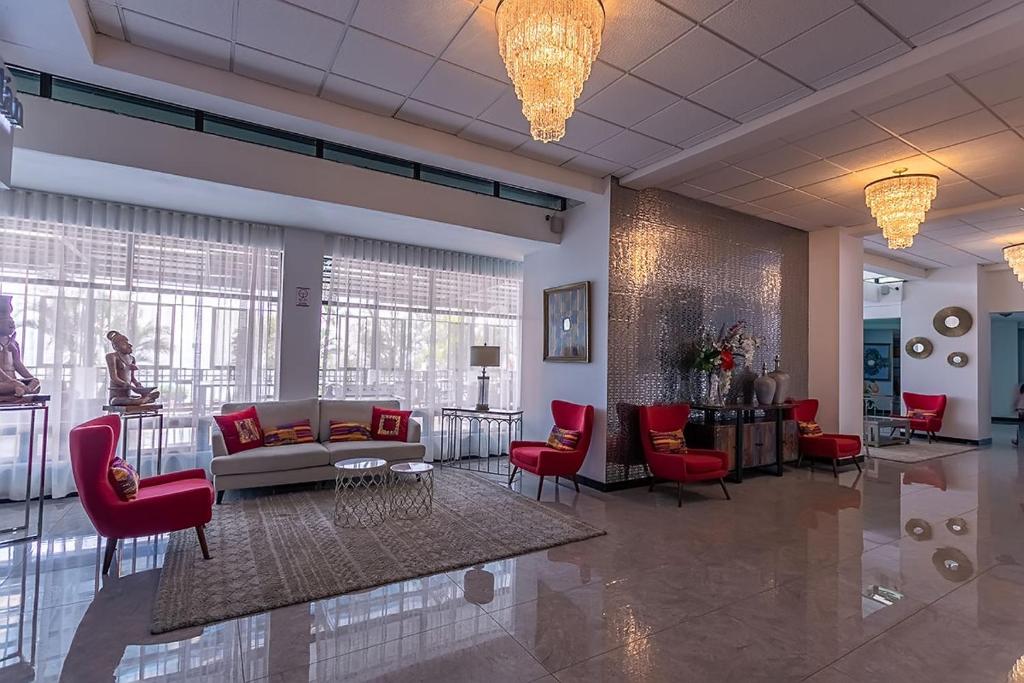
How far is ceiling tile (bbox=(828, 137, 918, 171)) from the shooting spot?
15.1 ft

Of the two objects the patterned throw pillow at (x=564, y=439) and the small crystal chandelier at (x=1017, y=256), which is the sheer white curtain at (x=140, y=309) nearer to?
the patterned throw pillow at (x=564, y=439)

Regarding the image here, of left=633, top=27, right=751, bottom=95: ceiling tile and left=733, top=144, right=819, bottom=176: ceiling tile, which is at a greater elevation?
left=633, top=27, right=751, bottom=95: ceiling tile

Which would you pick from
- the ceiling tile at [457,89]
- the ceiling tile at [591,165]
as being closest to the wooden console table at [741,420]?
the ceiling tile at [591,165]

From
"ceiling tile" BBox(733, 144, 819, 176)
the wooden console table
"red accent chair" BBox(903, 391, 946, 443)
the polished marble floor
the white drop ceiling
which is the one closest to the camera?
the polished marble floor

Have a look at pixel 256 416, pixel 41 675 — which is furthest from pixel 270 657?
pixel 256 416

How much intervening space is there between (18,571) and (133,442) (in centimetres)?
231

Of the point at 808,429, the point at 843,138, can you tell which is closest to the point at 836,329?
the point at 808,429

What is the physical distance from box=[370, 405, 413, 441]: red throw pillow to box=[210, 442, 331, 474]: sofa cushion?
0.70 meters

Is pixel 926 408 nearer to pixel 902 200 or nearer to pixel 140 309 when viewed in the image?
pixel 902 200

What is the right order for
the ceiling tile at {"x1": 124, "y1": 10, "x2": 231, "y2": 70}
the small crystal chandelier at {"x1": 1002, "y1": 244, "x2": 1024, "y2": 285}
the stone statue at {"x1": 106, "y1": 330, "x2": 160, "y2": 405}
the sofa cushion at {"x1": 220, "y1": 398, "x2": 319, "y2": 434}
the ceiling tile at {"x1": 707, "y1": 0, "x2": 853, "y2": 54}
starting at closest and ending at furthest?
the ceiling tile at {"x1": 707, "y1": 0, "x2": 853, "y2": 54} → the ceiling tile at {"x1": 124, "y1": 10, "x2": 231, "y2": 70} → the stone statue at {"x1": 106, "y1": 330, "x2": 160, "y2": 405} → the sofa cushion at {"x1": 220, "y1": 398, "x2": 319, "y2": 434} → the small crystal chandelier at {"x1": 1002, "y1": 244, "x2": 1024, "y2": 285}

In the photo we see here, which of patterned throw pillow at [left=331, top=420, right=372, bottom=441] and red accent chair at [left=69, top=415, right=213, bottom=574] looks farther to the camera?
patterned throw pillow at [left=331, top=420, right=372, bottom=441]

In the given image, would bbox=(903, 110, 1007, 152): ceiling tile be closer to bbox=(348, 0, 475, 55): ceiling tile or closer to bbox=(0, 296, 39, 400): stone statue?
bbox=(348, 0, 475, 55): ceiling tile

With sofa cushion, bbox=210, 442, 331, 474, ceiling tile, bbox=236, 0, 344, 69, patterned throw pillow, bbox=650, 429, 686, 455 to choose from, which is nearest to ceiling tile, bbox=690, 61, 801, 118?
ceiling tile, bbox=236, 0, 344, 69

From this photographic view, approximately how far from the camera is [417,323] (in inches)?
272
